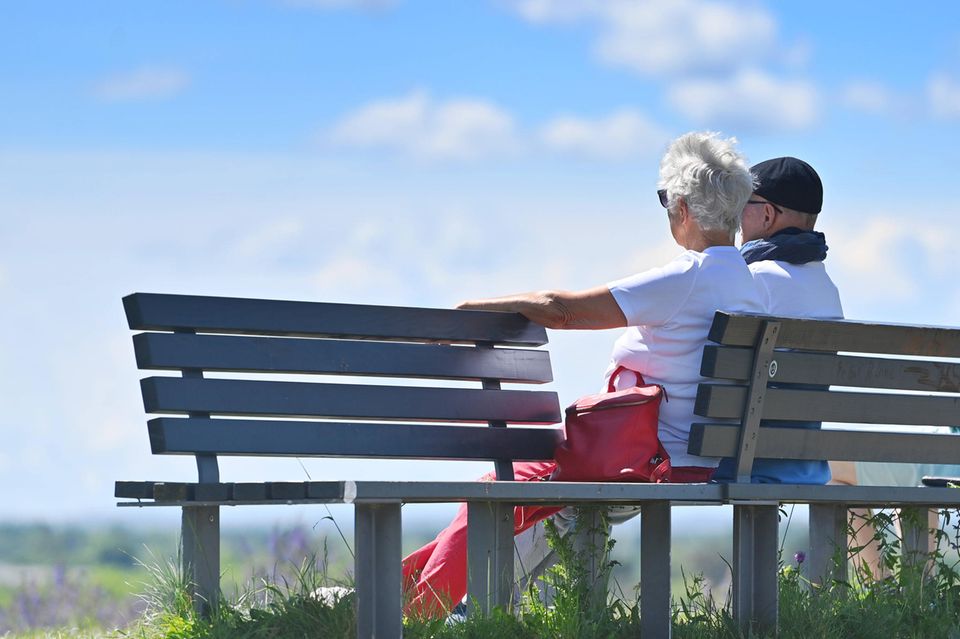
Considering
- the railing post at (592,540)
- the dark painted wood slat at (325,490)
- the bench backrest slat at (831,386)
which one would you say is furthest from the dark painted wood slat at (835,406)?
the dark painted wood slat at (325,490)

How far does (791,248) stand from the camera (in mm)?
5855

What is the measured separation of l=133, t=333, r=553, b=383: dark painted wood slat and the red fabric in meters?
0.40

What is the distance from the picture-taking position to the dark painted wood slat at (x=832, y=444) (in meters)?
4.91

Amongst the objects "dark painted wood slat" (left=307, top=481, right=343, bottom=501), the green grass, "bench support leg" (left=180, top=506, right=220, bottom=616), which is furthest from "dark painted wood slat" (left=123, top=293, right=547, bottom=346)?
"dark painted wood slat" (left=307, top=481, right=343, bottom=501)

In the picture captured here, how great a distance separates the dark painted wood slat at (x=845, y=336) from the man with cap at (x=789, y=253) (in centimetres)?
36

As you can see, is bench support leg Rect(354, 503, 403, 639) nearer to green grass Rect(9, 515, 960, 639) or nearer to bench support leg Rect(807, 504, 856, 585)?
green grass Rect(9, 515, 960, 639)

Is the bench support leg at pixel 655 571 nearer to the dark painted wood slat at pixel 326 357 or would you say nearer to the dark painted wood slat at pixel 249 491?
the dark painted wood slat at pixel 326 357

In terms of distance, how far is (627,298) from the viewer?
510 cm

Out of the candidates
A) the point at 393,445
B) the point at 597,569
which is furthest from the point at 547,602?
the point at 393,445

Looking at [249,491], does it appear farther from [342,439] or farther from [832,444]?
[832,444]

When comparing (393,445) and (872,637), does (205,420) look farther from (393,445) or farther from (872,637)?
(872,637)

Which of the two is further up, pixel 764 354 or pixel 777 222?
pixel 777 222

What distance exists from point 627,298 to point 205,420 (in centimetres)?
159

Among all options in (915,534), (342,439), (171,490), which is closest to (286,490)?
(171,490)
